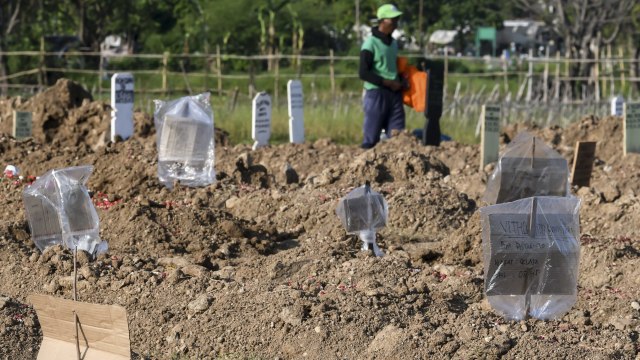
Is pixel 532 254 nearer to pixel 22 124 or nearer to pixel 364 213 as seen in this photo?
pixel 364 213

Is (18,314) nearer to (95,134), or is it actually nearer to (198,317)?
(198,317)

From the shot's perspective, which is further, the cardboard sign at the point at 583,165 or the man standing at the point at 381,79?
the man standing at the point at 381,79

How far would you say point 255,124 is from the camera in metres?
14.6

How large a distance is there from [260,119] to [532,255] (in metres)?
8.93

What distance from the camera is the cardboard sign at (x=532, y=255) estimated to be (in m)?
5.92

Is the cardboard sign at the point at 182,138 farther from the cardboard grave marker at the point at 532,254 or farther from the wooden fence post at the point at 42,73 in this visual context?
the wooden fence post at the point at 42,73

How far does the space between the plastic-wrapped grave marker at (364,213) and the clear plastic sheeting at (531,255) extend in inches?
68.2

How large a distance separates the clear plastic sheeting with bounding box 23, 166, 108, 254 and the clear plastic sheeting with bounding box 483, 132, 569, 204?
2.73 m

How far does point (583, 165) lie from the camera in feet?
35.4

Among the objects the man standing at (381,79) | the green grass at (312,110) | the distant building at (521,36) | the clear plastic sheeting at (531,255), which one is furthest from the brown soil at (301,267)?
the distant building at (521,36)

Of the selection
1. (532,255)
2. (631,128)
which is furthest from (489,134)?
(532,255)

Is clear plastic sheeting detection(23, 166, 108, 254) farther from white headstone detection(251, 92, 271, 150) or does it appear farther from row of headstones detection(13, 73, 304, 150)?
white headstone detection(251, 92, 271, 150)

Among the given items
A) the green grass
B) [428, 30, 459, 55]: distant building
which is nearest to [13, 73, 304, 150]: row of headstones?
the green grass

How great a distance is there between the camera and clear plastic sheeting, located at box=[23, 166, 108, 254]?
7207mm
